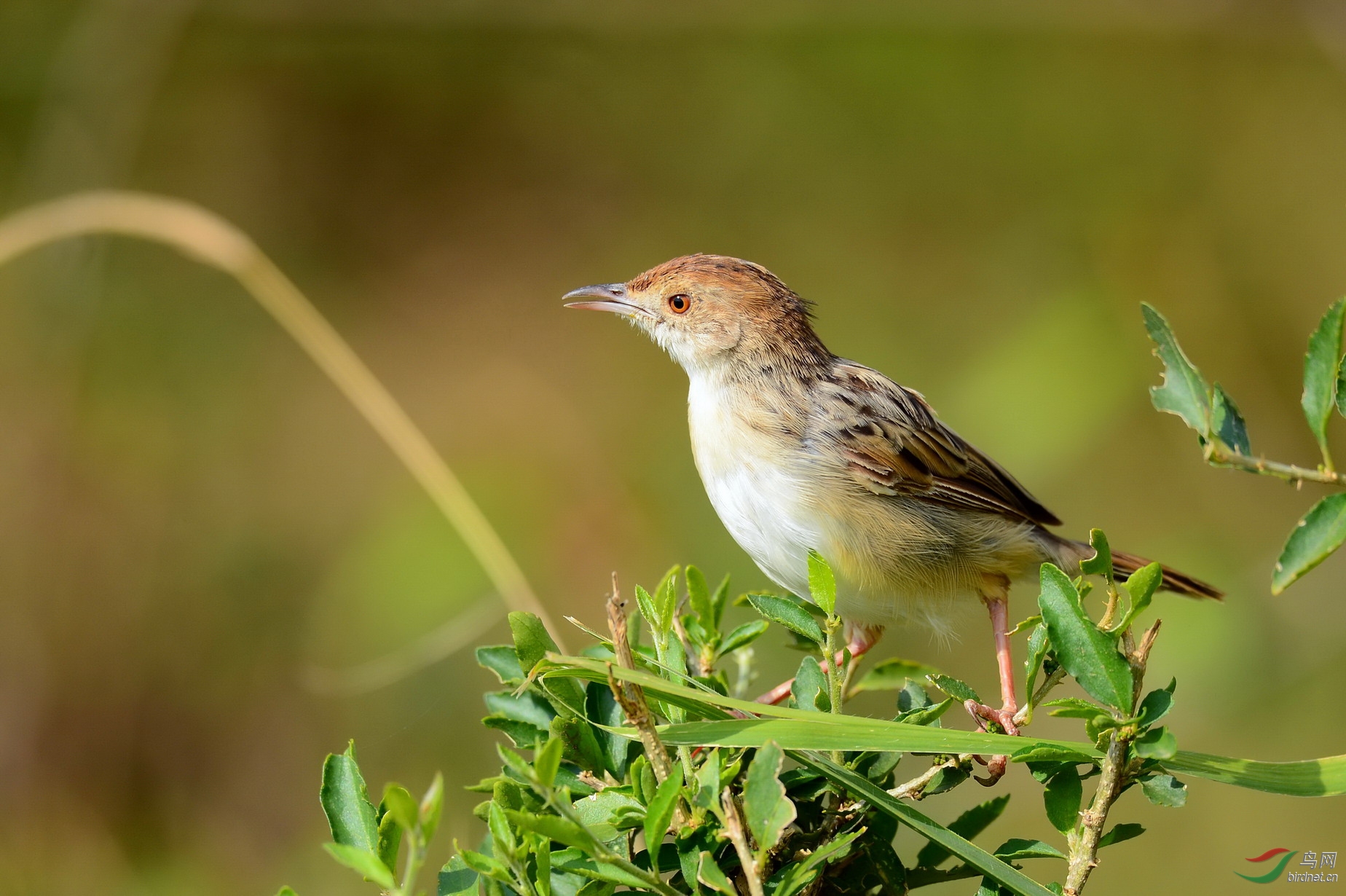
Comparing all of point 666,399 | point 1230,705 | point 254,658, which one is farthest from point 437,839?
point 666,399

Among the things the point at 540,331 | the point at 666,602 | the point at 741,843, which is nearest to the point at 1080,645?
the point at 741,843

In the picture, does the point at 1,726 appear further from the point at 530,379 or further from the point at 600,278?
the point at 600,278

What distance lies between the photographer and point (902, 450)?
3.63 m

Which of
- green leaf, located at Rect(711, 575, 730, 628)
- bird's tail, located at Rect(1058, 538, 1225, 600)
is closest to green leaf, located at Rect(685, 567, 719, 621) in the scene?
green leaf, located at Rect(711, 575, 730, 628)

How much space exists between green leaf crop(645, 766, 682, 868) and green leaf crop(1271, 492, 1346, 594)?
0.88 meters

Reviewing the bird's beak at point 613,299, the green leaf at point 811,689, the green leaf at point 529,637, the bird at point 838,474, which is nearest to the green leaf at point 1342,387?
the green leaf at point 811,689

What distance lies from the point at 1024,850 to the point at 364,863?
97cm

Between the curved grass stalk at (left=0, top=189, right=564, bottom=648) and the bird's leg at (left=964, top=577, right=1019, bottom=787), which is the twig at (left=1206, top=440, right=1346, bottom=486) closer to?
the bird's leg at (left=964, top=577, right=1019, bottom=787)

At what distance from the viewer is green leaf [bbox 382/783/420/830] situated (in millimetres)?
1320

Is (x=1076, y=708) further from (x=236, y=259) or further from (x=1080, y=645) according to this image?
(x=236, y=259)

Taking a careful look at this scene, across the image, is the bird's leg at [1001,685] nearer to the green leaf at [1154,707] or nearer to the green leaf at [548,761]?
→ the green leaf at [1154,707]

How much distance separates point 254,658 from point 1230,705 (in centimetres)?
457

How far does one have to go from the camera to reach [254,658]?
5523 mm

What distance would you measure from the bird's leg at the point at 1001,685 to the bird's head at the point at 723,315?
976 millimetres
